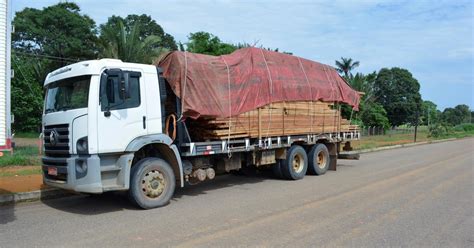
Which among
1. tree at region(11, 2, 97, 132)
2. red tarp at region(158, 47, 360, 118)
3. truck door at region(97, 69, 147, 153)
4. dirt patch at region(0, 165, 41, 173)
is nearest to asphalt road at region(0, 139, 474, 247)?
truck door at region(97, 69, 147, 153)

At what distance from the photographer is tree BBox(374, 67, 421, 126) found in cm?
7444

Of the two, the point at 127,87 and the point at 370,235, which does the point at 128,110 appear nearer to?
the point at 127,87

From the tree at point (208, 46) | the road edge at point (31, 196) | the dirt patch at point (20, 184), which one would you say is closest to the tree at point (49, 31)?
the tree at point (208, 46)

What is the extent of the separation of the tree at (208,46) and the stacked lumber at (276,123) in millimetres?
17214

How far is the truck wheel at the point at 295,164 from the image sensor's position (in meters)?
11.7

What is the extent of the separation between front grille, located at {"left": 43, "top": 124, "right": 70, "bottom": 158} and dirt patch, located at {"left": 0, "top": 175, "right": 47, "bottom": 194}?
1516mm

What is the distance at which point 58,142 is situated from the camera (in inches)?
305

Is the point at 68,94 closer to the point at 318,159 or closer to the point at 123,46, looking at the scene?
the point at 318,159

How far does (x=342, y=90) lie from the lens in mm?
14258

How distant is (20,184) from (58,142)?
9.30 ft

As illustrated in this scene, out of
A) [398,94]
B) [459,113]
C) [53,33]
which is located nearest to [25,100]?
[53,33]

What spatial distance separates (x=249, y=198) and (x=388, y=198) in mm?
2906

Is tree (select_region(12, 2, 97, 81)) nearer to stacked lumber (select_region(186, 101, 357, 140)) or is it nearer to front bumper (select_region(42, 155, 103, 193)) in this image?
stacked lumber (select_region(186, 101, 357, 140))

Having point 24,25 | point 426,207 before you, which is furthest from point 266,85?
point 24,25
